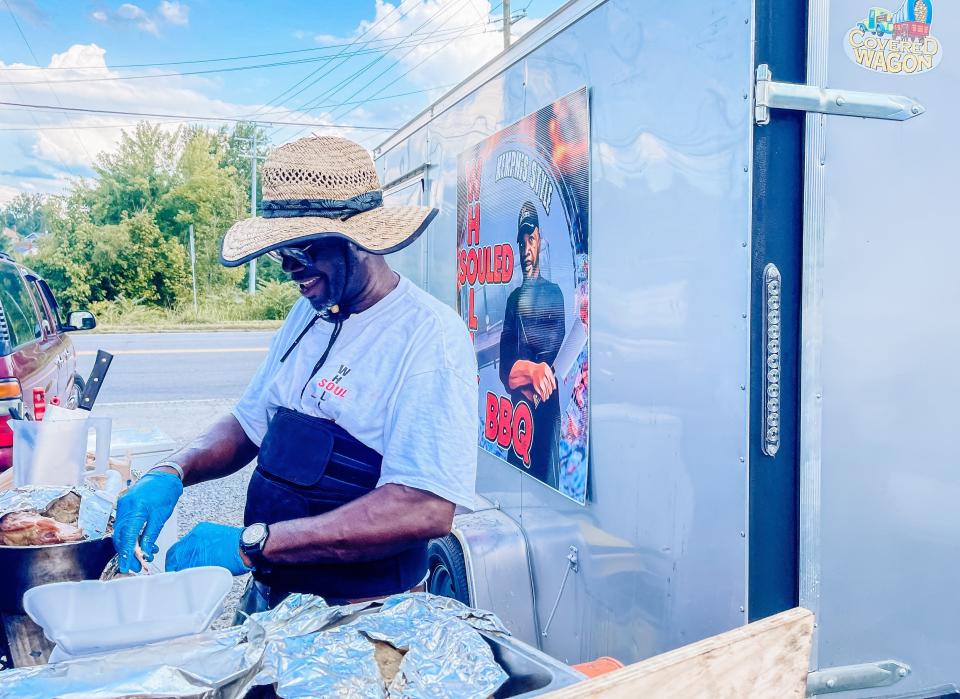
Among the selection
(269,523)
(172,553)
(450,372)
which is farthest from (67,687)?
(450,372)

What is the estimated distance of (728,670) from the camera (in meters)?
1.31

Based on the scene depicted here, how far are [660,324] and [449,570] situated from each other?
164cm

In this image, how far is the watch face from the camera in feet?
6.18

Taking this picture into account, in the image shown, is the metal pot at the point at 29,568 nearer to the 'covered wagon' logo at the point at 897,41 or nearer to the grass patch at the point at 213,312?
the 'covered wagon' logo at the point at 897,41

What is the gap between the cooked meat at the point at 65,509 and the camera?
215 centimetres

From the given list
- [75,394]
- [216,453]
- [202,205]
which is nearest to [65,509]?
[216,453]

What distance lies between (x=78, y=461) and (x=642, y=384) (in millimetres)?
1836

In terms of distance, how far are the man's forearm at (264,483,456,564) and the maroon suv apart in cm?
335

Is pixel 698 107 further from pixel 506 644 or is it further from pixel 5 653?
pixel 5 653

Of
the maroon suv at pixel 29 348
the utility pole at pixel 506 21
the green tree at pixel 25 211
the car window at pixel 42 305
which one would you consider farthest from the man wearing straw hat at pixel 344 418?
the green tree at pixel 25 211

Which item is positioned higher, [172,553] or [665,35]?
[665,35]

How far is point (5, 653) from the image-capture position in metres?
2.32

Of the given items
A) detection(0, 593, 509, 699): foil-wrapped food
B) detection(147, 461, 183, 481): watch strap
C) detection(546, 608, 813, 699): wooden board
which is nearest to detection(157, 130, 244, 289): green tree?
detection(147, 461, 183, 481): watch strap

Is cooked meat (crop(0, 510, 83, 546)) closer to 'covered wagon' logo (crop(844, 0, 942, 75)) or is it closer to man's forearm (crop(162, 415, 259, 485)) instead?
man's forearm (crop(162, 415, 259, 485))
